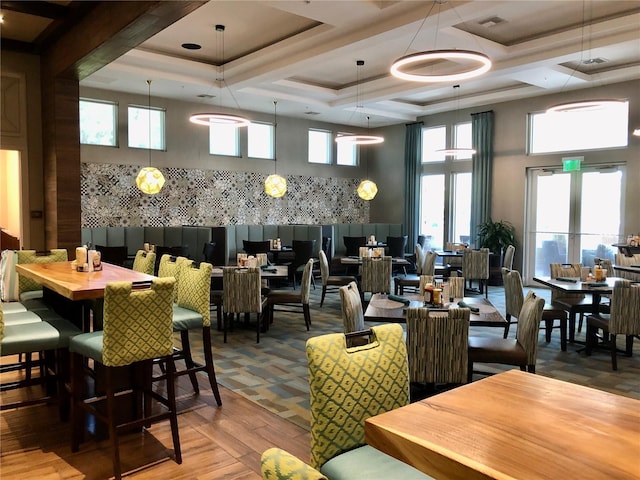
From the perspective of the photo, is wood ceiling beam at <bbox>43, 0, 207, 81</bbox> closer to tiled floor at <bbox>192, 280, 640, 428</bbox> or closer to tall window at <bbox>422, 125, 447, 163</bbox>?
tiled floor at <bbox>192, 280, 640, 428</bbox>

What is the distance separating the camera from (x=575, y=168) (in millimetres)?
9664

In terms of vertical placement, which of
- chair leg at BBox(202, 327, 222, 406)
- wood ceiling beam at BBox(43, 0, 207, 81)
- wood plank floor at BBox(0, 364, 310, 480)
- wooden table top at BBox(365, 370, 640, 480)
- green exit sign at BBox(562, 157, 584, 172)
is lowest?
wood plank floor at BBox(0, 364, 310, 480)

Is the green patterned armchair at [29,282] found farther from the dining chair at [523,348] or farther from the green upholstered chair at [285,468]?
the green upholstered chair at [285,468]

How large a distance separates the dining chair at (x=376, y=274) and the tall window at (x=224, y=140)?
5196mm

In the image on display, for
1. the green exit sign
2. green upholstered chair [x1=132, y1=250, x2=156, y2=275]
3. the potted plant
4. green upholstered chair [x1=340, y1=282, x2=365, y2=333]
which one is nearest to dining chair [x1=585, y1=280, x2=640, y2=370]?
green upholstered chair [x1=340, y1=282, x2=365, y2=333]

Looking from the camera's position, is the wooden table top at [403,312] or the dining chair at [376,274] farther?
the dining chair at [376,274]

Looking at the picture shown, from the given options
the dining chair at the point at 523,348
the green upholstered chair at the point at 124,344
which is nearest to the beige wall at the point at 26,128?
the green upholstered chair at the point at 124,344

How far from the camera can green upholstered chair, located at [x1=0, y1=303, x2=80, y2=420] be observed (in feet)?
10.6

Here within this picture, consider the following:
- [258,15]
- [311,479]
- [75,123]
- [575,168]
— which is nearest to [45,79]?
[75,123]

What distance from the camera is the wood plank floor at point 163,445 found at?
2988 mm

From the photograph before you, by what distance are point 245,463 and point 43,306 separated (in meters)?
2.35

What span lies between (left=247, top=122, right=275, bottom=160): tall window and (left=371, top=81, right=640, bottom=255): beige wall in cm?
316

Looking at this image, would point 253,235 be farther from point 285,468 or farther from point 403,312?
point 285,468

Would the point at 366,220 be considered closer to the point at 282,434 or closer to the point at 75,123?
the point at 75,123
